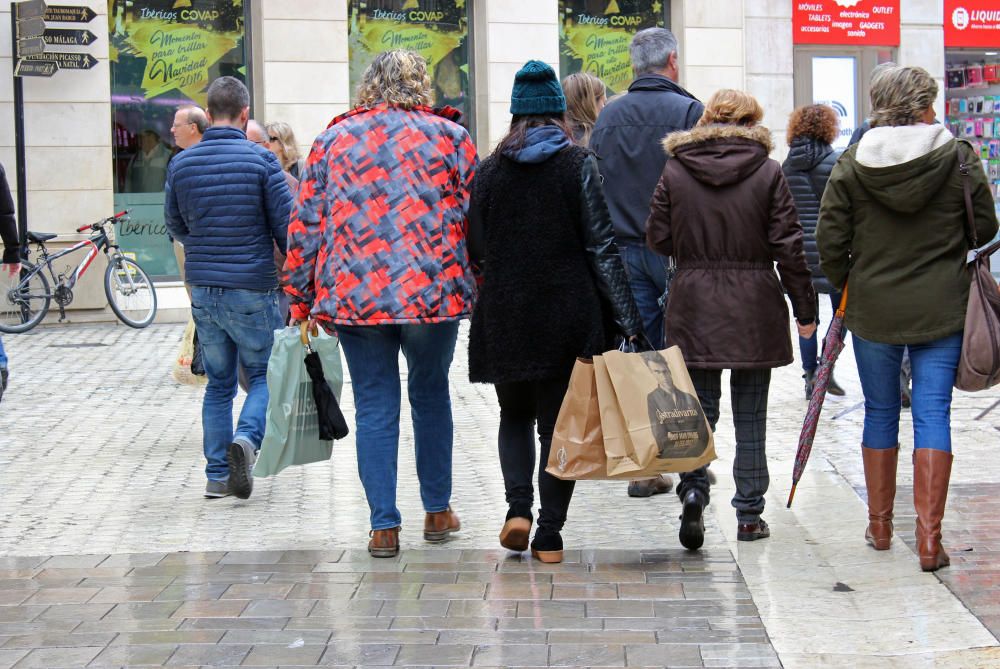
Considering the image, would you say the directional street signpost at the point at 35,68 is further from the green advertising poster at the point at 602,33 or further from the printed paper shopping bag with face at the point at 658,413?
the printed paper shopping bag with face at the point at 658,413

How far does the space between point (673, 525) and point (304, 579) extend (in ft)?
5.25

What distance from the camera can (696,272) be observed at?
224 inches

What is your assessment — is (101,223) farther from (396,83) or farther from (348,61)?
(396,83)

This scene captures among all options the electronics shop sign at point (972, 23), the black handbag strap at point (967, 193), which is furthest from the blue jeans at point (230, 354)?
the electronics shop sign at point (972, 23)

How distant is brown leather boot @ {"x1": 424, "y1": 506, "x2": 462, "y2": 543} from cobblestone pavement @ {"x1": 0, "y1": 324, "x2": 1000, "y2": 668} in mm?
86

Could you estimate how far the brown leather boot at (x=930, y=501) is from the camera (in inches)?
208

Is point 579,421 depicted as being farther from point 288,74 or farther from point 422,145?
point 288,74

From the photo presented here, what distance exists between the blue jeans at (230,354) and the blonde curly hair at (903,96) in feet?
9.34

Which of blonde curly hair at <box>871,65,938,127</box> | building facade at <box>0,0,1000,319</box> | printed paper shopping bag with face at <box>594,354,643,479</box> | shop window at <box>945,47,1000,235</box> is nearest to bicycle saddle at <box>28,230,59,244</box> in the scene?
building facade at <box>0,0,1000,319</box>

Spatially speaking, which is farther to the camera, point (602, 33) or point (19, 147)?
point (602, 33)

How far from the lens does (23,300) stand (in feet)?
47.1

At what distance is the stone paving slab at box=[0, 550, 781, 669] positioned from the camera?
441 centimetres

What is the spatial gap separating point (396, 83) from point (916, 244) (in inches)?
77.3

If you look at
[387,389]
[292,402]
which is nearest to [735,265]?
[387,389]
